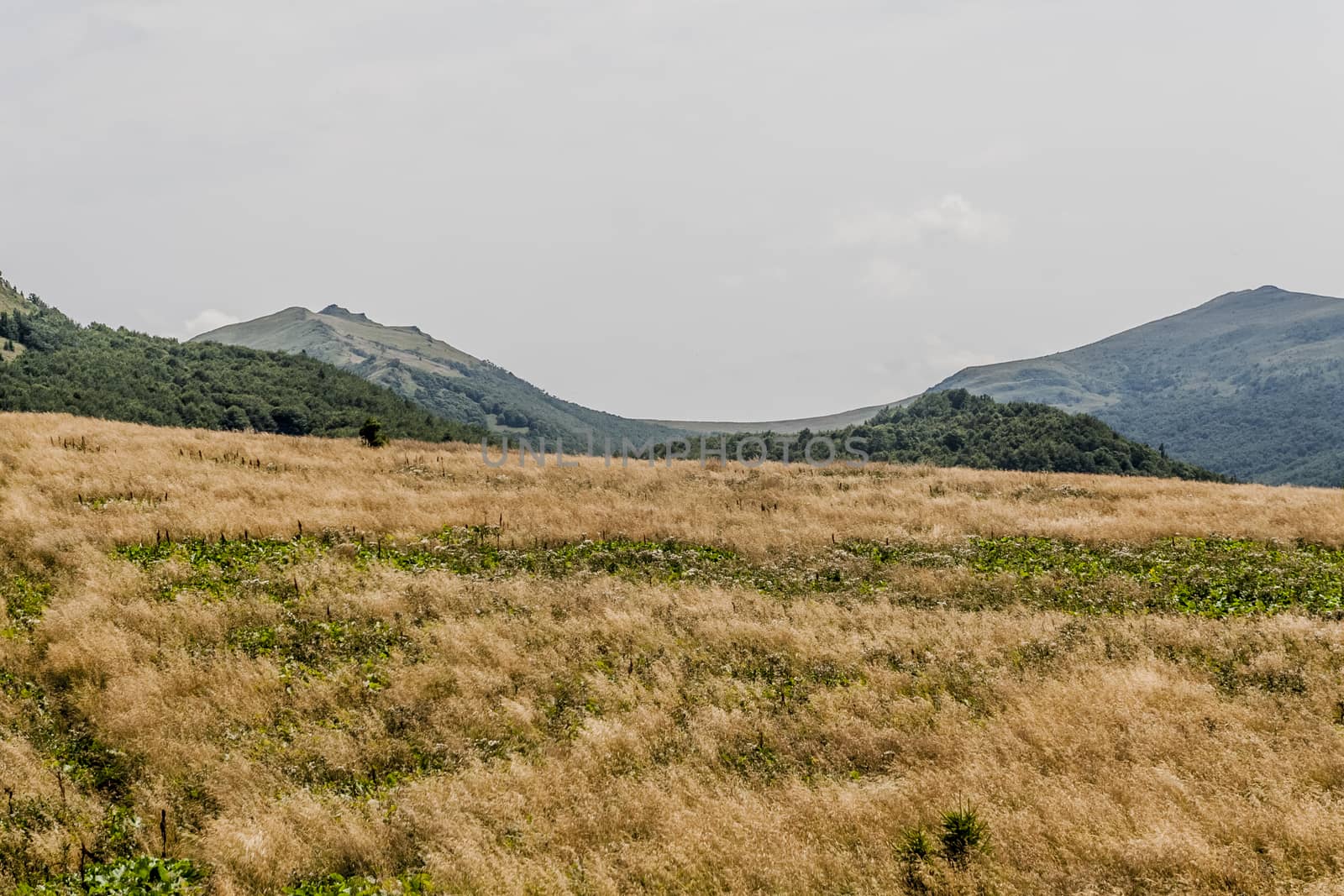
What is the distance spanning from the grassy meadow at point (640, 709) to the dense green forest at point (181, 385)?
2361 inches

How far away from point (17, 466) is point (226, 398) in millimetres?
75340

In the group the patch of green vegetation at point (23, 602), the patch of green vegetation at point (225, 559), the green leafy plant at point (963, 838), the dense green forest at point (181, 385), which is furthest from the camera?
the dense green forest at point (181, 385)

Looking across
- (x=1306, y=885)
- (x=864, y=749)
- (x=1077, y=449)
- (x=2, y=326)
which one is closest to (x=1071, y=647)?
(x=864, y=749)

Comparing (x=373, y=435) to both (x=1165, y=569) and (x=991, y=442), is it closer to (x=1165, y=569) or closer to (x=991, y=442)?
(x=1165, y=569)

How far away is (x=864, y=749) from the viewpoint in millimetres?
8227

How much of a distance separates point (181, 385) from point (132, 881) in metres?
101

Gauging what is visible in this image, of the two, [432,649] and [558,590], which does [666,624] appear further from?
[432,649]

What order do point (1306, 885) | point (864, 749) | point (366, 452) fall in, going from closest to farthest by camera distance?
point (1306, 885) → point (864, 749) → point (366, 452)

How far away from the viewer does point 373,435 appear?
31469mm

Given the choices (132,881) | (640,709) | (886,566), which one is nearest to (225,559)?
(132,881)

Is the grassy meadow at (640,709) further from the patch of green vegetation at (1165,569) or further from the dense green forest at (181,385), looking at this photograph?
the dense green forest at (181,385)

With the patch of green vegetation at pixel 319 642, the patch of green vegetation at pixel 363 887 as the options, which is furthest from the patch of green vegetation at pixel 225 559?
the patch of green vegetation at pixel 363 887

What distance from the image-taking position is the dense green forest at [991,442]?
6775 centimetres

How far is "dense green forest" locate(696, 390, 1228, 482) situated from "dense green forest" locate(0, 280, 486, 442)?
46894mm
